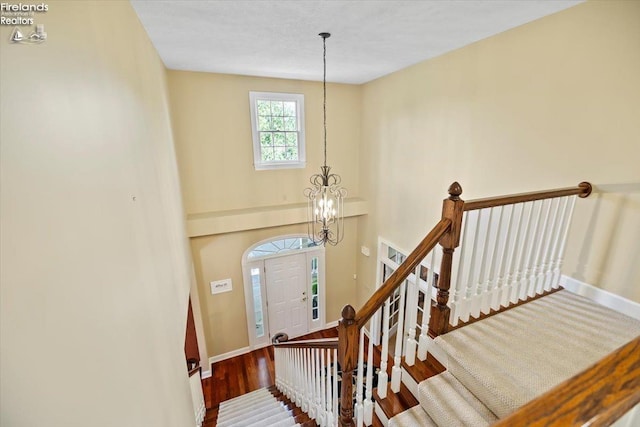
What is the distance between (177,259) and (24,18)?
2.58 m

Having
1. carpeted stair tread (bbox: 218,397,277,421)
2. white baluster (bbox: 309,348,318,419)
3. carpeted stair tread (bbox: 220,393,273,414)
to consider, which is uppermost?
white baluster (bbox: 309,348,318,419)

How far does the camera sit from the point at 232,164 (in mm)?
4852

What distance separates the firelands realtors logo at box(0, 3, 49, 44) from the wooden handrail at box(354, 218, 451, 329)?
1.66 metres

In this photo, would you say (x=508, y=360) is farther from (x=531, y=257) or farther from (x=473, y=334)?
(x=531, y=257)

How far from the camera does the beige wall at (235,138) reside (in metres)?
4.44

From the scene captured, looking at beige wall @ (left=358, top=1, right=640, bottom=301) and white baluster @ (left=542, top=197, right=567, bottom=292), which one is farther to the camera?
white baluster @ (left=542, top=197, right=567, bottom=292)

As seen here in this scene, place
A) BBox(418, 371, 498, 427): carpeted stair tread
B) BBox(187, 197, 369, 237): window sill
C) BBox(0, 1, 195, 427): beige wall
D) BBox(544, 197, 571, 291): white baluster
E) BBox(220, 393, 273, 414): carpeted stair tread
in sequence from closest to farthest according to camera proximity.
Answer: BBox(0, 1, 195, 427): beige wall, BBox(418, 371, 498, 427): carpeted stair tread, BBox(544, 197, 571, 291): white baluster, BBox(220, 393, 273, 414): carpeted stair tread, BBox(187, 197, 369, 237): window sill

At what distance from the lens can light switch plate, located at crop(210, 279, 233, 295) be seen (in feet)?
16.7

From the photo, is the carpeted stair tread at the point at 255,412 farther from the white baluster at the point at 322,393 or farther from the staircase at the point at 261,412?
the white baluster at the point at 322,393

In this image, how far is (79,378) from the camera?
98cm

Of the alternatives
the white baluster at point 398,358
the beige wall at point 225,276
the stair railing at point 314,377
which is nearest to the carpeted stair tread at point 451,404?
the white baluster at point 398,358

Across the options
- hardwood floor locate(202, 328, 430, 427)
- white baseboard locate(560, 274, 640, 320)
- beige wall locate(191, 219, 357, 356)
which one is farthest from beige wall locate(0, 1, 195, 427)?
white baseboard locate(560, 274, 640, 320)

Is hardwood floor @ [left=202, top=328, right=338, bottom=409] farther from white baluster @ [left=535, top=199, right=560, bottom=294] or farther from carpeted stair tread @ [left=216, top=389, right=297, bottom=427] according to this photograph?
white baluster @ [left=535, top=199, right=560, bottom=294]

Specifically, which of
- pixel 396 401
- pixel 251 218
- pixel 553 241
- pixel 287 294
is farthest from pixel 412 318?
pixel 287 294
